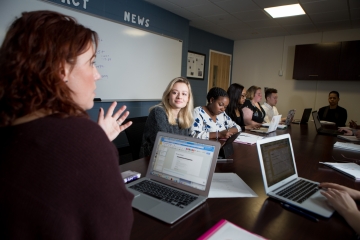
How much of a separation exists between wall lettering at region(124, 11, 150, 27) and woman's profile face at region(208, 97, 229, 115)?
1984 millimetres

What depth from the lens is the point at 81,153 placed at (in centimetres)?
48

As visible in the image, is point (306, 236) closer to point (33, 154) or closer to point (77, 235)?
point (77, 235)

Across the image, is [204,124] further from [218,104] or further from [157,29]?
[157,29]

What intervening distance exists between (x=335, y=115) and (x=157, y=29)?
12.3ft

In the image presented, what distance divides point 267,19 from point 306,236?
14.5ft

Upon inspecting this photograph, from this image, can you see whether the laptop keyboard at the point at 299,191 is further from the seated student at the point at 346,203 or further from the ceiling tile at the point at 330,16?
the ceiling tile at the point at 330,16

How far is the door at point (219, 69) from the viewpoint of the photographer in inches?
229

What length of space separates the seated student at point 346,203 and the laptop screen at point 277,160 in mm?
187

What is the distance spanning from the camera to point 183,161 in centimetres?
102

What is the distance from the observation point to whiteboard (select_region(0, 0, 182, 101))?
3066mm

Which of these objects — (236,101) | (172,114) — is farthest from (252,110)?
(172,114)

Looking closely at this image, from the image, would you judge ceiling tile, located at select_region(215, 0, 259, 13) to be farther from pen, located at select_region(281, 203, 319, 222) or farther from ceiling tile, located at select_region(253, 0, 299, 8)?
pen, located at select_region(281, 203, 319, 222)

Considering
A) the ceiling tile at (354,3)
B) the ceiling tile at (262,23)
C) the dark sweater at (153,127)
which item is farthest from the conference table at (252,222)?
the ceiling tile at (262,23)

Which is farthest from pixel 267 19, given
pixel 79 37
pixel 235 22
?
pixel 79 37
